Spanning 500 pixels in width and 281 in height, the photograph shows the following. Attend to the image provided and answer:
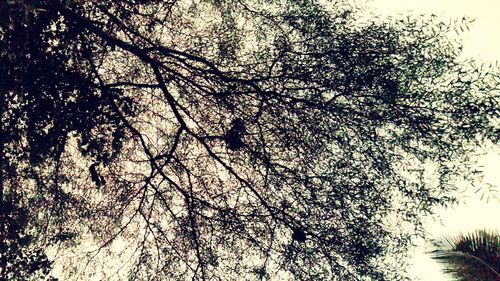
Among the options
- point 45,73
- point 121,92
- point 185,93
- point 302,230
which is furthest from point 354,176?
point 45,73

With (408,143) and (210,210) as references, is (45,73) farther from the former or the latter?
(408,143)

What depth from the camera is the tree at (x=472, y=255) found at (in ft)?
24.2

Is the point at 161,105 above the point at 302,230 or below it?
above

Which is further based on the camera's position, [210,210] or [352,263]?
[210,210]

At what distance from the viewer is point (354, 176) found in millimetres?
6734

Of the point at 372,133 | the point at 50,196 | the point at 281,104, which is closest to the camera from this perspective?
the point at 372,133

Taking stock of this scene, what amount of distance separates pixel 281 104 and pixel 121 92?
3.15 metres

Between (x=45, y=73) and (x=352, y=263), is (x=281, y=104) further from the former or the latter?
(x=45, y=73)

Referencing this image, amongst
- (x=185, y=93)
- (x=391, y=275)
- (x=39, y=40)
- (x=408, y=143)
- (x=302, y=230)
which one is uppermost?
(x=185, y=93)

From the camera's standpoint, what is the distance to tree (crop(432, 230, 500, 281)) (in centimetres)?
737

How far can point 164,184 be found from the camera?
863 centimetres

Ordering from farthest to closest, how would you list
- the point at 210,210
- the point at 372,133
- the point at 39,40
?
the point at 210,210, the point at 372,133, the point at 39,40

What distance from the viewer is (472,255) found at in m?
7.52

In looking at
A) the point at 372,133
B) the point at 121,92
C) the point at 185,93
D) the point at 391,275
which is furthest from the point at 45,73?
the point at 391,275
